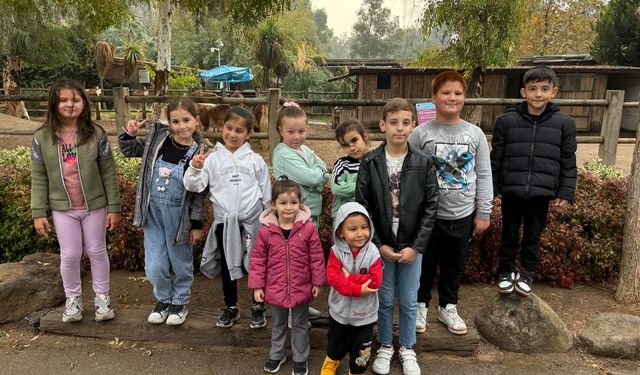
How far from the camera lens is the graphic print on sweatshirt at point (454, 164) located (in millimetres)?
2836

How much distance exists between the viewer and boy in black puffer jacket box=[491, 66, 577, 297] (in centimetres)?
294

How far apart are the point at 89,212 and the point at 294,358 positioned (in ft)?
5.42

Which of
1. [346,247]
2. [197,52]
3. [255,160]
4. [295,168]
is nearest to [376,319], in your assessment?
[346,247]

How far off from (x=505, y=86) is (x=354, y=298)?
57.1ft

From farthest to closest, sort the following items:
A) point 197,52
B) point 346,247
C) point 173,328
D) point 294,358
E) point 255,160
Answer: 1. point 197,52
2. point 173,328
3. point 255,160
4. point 294,358
5. point 346,247

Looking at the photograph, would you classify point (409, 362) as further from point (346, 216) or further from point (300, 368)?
point (346, 216)

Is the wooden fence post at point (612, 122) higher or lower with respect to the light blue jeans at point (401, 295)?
higher

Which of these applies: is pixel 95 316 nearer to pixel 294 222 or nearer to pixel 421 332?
pixel 294 222

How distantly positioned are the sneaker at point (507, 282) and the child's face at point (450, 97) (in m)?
1.23

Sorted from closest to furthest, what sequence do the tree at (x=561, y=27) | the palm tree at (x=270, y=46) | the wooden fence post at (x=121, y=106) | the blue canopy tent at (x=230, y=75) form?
the wooden fence post at (x=121, y=106) → the blue canopy tent at (x=230, y=75) → the palm tree at (x=270, y=46) → the tree at (x=561, y=27)

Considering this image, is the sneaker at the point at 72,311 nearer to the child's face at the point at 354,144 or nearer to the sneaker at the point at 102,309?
the sneaker at the point at 102,309

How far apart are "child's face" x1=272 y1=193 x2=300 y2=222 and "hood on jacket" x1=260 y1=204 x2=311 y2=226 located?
0.15 ft

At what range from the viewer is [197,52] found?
34.8 meters

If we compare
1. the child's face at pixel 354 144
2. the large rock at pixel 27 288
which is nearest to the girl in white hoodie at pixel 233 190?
the child's face at pixel 354 144
